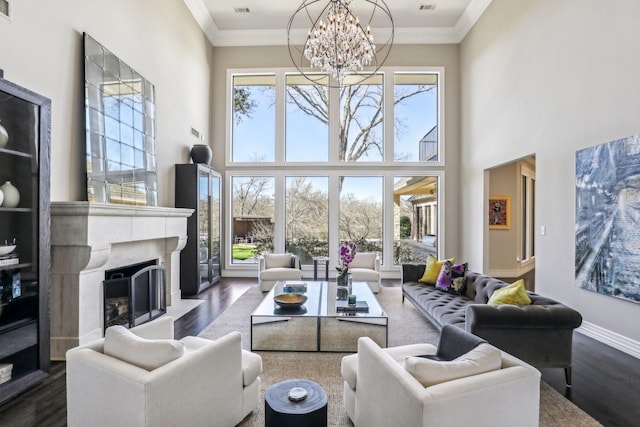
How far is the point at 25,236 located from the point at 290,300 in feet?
7.99

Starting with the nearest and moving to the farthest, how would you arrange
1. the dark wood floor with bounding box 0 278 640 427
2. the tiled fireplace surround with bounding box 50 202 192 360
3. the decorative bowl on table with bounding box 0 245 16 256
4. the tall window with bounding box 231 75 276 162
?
the dark wood floor with bounding box 0 278 640 427
the decorative bowl on table with bounding box 0 245 16 256
the tiled fireplace surround with bounding box 50 202 192 360
the tall window with bounding box 231 75 276 162

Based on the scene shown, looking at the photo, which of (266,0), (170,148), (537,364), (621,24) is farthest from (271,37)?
(537,364)

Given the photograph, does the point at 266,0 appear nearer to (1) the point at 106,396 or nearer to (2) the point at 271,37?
(2) the point at 271,37

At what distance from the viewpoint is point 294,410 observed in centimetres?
174

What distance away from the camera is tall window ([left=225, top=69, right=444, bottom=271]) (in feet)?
25.5

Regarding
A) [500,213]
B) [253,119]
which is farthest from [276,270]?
[500,213]

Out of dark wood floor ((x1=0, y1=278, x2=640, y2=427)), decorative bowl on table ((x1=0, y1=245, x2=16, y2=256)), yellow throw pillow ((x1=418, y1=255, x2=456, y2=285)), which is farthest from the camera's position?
yellow throw pillow ((x1=418, y1=255, x2=456, y2=285))

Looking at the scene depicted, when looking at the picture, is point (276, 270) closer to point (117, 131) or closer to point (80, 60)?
point (117, 131)

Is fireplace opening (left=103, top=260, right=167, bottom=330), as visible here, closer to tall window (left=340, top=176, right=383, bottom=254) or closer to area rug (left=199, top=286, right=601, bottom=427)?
area rug (left=199, top=286, right=601, bottom=427)

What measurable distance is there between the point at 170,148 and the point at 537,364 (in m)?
5.66

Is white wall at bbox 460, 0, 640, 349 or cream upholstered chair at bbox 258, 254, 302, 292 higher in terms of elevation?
white wall at bbox 460, 0, 640, 349

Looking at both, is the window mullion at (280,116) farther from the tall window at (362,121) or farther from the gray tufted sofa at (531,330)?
the gray tufted sofa at (531,330)

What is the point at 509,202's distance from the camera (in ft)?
26.9

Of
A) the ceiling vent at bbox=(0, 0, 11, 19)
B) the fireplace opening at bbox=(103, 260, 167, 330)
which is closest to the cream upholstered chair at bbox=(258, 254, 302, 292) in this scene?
the fireplace opening at bbox=(103, 260, 167, 330)
